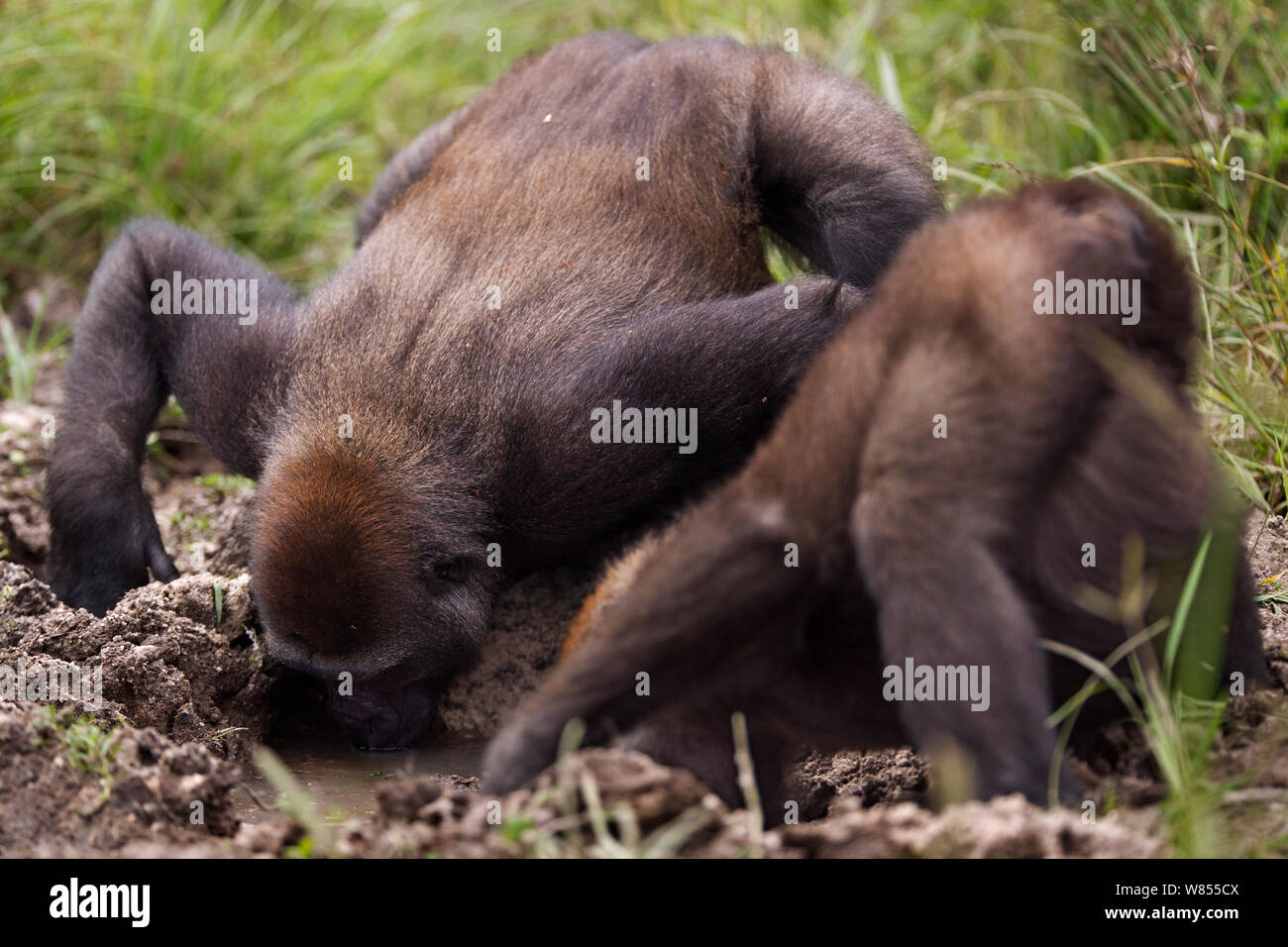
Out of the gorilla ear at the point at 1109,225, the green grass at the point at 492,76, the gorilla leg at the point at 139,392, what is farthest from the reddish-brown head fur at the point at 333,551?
the green grass at the point at 492,76

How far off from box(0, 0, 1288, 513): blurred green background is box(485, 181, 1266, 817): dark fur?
7.34 feet

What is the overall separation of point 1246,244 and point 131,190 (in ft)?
17.8

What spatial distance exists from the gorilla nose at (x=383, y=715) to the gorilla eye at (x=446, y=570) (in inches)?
15.4

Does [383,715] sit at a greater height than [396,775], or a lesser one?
greater

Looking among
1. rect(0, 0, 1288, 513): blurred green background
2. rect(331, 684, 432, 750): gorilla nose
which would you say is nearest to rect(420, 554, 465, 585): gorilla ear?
rect(331, 684, 432, 750): gorilla nose

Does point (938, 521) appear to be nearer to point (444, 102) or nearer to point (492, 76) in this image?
point (444, 102)

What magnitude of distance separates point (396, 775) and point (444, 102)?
555 centimetres

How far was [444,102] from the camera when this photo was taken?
892 cm

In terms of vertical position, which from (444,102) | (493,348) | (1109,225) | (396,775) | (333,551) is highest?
(444,102)

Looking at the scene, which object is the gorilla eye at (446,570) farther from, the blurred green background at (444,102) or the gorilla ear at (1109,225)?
the blurred green background at (444,102)

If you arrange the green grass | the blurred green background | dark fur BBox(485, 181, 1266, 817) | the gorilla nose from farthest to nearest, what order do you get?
the blurred green background, the green grass, the gorilla nose, dark fur BBox(485, 181, 1266, 817)

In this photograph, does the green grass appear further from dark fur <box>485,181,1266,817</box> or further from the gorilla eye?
the gorilla eye

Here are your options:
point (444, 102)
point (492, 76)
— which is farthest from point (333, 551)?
point (492, 76)

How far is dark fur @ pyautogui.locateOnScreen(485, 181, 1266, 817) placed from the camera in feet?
8.64
